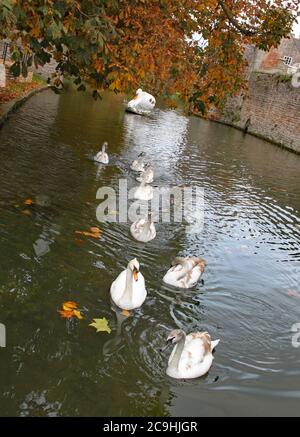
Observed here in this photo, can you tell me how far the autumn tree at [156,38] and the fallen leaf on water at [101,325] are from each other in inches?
128

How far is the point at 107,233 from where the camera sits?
812 cm

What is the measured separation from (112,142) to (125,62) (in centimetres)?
944

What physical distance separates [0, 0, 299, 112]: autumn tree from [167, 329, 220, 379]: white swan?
11.7 feet

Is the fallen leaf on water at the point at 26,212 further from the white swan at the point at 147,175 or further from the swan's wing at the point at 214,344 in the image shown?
the swan's wing at the point at 214,344

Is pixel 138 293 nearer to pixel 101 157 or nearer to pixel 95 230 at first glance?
pixel 95 230

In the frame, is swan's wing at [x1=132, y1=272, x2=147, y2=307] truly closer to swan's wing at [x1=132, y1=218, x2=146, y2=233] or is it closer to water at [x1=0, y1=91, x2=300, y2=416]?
water at [x1=0, y1=91, x2=300, y2=416]

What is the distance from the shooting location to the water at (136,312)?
449cm

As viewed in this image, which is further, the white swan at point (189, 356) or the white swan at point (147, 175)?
the white swan at point (147, 175)

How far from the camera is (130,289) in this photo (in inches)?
225

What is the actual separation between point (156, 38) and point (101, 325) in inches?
166

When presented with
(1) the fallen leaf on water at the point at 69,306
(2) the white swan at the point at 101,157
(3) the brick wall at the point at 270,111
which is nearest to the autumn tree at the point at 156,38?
(1) the fallen leaf on water at the point at 69,306

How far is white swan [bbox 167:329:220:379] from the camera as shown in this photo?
4824 mm

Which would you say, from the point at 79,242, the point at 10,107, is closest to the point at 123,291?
the point at 79,242

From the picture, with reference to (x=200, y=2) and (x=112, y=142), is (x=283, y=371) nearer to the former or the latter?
(x=200, y=2)
